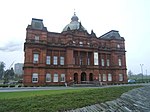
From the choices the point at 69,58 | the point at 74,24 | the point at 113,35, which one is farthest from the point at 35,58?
the point at 113,35

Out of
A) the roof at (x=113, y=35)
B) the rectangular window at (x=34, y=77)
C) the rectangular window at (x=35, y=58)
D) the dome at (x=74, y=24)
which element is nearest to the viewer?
the rectangular window at (x=34, y=77)

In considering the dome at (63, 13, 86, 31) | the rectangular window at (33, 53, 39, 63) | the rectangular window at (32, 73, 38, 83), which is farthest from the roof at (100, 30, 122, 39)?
the rectangular window at (32, 73, 38, 83)

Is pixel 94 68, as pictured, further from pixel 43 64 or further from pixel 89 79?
pixel 43 64

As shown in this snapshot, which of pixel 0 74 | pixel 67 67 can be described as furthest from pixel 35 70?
pixel 0 74

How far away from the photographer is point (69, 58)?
4788 cm

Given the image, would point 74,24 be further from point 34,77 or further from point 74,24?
point 34,77

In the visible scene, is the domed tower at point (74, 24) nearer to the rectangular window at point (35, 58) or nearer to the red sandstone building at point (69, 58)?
the red sandstone building at point (69, 58)

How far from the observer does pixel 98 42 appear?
57750mm

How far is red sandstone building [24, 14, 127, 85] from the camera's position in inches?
1751

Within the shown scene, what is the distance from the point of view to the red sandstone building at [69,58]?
44.5m

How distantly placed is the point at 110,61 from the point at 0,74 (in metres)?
92.5

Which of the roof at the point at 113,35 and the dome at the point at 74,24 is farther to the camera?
the roof at the point at 113,35

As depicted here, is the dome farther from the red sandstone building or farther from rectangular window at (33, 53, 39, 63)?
rectangular window at (33, 53, 39, 63)

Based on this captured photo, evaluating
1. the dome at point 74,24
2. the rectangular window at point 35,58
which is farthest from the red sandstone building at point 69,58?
the dome at point 74,24
